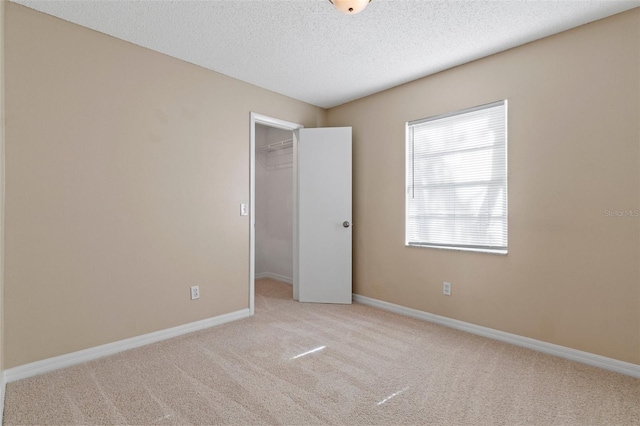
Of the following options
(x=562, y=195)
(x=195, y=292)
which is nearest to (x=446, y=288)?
(x=562, y=195)

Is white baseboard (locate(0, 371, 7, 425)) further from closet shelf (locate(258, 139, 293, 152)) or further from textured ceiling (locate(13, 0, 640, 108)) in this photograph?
closet shelf (locate(258, 139, 293, 152))

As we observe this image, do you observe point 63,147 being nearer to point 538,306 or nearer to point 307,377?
point 307,377

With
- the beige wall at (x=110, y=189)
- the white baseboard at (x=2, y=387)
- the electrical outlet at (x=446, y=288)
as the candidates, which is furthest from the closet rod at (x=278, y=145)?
the white baseboard at (x=2, y=387)

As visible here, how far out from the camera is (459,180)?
10.5 ft

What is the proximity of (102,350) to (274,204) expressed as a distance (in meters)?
3.39

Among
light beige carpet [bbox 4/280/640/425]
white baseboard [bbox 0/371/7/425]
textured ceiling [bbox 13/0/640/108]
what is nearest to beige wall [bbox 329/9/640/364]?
textured ceiling [bbox 13/0/640/108]

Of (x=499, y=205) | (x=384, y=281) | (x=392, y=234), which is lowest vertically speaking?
(x=384, y=281)

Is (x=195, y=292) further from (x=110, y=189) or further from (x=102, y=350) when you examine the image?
(x=110, y=189)

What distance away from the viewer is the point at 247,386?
212 cm

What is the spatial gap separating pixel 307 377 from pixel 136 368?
1.25 meters

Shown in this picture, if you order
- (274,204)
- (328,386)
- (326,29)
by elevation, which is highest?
(326,29)

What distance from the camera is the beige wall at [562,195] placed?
229 cm

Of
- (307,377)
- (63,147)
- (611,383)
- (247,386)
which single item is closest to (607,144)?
(611,383)

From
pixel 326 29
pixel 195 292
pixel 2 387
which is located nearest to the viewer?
pixel 2 387
